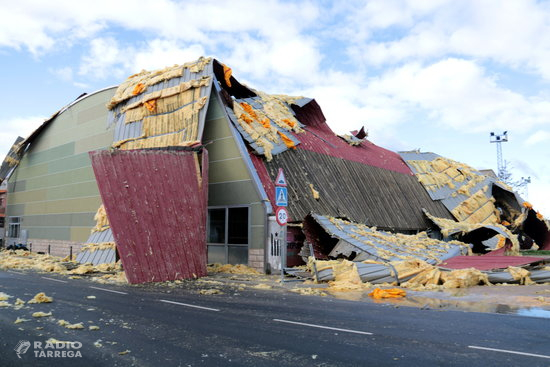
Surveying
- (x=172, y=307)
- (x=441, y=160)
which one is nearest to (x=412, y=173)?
(x=441, y=160)

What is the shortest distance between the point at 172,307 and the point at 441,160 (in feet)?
112

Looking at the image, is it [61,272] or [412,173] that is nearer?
[61,272]

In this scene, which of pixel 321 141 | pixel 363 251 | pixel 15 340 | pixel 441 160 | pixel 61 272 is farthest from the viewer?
pixel 441 160

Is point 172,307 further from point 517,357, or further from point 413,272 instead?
point 413,272

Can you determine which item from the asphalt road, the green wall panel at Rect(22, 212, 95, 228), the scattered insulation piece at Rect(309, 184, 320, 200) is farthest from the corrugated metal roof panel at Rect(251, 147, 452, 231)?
the green wall panel at Rect(22, 212, 95, 228)

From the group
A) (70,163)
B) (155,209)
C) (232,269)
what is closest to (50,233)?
(70,163)

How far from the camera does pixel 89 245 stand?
73.6 ft

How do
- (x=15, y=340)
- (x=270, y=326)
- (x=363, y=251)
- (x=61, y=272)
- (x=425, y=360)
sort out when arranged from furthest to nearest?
(x=61, y=272), (x=363, y=251), (x=270, y=326), (x=15, y=340), (x=425, y=360)

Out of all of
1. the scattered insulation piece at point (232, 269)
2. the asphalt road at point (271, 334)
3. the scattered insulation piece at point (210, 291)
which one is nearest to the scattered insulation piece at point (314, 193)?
the scattered insulation piece at point (232, 269)

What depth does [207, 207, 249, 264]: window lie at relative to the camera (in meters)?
19.8

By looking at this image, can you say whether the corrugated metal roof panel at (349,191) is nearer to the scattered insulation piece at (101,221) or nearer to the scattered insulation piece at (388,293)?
the scattered insulation piece at (388,293)

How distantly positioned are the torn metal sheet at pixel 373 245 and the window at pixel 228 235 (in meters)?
2.97

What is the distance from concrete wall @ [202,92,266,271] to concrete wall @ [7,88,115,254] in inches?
327

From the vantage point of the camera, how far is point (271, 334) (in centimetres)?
734
